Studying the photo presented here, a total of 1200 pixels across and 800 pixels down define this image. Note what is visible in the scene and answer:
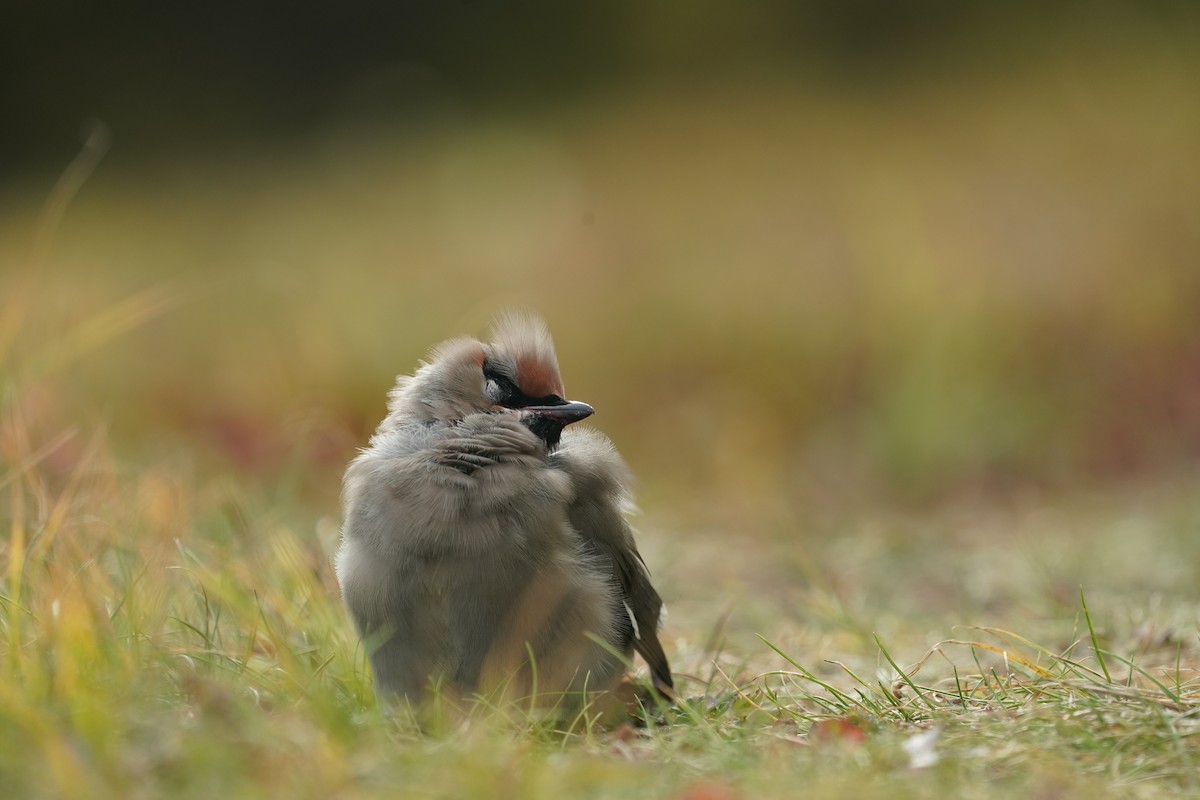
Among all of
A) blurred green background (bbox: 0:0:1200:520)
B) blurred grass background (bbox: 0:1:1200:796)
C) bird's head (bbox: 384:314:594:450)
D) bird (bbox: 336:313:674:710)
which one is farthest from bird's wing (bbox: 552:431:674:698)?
blurred green background (bbox: 0:0:1200:520)

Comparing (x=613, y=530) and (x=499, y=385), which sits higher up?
(x=499, y=385)

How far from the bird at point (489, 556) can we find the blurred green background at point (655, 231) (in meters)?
1.04

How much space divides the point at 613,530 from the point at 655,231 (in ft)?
26.3

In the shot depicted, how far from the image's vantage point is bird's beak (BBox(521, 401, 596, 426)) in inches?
161

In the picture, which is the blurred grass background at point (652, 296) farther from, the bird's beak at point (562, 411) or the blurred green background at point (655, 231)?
the bird's beak at point (562, 411)

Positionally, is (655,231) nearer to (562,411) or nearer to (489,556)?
(562,411)

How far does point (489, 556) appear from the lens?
361 cm

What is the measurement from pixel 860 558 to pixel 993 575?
66 cm

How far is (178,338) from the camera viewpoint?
1016 centimetres

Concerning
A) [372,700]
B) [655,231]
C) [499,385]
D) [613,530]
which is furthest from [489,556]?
[655,231]

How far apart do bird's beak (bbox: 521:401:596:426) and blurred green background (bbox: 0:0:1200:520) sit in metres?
1.07

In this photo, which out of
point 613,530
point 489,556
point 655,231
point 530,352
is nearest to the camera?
point 489,556

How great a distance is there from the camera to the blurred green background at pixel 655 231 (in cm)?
846

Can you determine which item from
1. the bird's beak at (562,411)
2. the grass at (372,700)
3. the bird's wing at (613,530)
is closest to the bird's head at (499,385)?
the bird's beak at (562,411)
